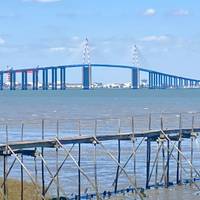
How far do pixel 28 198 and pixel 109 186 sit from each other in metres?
7.23

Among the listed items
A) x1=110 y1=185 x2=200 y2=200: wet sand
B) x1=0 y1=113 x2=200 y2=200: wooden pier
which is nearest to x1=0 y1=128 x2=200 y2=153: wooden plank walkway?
x1=0 y1=113 x2=200 y2=200: wooden pier

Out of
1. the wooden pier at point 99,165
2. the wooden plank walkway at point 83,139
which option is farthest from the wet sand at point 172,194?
the wooden plank walkway at point 83,139

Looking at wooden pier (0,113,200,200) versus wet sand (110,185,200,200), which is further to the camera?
wet sand (110,185,200,200)

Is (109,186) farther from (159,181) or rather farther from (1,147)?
(1,147)

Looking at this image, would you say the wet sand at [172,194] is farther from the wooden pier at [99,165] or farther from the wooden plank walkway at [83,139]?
the wooden plank walkway at [83,139]

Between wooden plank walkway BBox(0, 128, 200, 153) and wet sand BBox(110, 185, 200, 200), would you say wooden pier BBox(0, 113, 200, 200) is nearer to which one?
wooden plank walkway BBox(0, 128, 200, 153)

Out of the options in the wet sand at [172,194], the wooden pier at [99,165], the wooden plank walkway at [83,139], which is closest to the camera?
the wooden plank walkway at [83,139]

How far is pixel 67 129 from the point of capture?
7619 centimetres

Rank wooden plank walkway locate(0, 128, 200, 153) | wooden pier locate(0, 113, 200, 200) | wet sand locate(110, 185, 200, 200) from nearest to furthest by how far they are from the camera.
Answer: wooden plank walkway locate(0, 128, 200, 153) < wooden pier locate(0, 113, 200, 200) < wet sand locate(110, 185, 200, 200)

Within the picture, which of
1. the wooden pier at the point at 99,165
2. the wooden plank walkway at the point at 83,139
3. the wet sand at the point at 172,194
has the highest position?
the wooden plank walkway at the point at 83,139

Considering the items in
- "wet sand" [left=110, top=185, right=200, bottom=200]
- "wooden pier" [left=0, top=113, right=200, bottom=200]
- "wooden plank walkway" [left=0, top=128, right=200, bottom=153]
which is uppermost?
"wooden plank walkway" [left=0, top=128, right=200, bottom=153]

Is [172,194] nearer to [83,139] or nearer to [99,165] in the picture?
[83,139]

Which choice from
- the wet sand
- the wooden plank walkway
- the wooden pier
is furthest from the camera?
the wet sand

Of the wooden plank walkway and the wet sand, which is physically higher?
the wooden plank walkway
